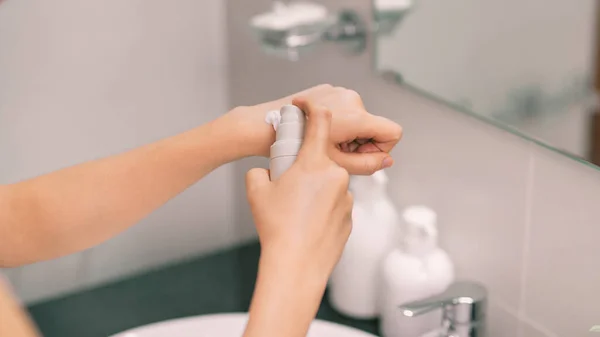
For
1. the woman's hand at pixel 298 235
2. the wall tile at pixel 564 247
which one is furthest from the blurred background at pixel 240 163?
the woman's hand at pixel 298 235

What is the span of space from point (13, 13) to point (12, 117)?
146 mm

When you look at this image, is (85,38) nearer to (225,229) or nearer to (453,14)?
(225,229)

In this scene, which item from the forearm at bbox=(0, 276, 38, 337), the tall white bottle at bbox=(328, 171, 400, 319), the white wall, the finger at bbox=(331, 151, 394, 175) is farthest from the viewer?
the white wall

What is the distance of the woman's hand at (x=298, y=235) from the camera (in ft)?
1.67

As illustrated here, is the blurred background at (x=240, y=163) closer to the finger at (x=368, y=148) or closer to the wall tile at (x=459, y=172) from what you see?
the wall tile at (x=459, y=172)

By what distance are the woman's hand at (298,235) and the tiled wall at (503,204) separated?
259 mm

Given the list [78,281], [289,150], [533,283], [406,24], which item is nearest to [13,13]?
[78,281]

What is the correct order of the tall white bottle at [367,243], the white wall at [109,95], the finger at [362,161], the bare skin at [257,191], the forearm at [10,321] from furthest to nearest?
the white wall at [109,95] < the tall white bottle at [367,243] < the finger at [362,161] < the bare skin at [257,191] < the forearm at [10,321]

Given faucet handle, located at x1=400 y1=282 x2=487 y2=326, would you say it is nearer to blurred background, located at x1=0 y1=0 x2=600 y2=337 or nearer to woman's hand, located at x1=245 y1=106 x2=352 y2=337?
blurred background, located at x1=0 y1=0 x2=600 y2=337

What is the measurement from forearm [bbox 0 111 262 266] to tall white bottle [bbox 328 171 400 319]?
7.7 inches

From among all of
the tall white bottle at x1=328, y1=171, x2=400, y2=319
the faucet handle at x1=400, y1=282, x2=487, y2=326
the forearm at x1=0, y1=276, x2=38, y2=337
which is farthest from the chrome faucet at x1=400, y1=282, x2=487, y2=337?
the forearm at x1=0, y1=276, x2=38, y2=337

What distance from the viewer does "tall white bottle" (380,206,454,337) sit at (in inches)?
30.4

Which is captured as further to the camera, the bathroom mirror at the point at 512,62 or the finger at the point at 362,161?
the bathroom mirror at the point at 512,62

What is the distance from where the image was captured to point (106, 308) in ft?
3.15
